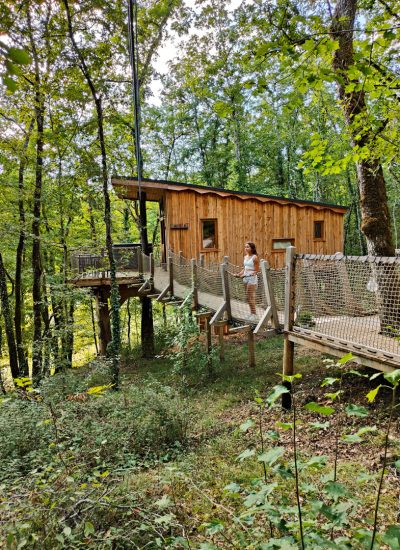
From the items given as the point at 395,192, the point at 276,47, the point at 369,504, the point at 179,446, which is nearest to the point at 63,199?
the point at 179,446

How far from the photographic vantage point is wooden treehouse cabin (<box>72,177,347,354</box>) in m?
10.8

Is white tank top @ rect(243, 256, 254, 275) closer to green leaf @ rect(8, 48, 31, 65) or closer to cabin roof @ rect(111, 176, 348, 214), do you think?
cabin roof @ rect(111, 176, 348, 214)

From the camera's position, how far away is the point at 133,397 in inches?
240

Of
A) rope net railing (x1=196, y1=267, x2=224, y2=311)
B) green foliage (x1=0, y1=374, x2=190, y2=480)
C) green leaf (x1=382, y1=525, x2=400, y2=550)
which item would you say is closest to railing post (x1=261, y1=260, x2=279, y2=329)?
rope net railing (x1=196, y1=267, x2=224, y2=311)

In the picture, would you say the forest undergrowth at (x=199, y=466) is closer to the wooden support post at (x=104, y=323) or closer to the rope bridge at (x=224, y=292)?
the rope bridge at (x=224, y=292)

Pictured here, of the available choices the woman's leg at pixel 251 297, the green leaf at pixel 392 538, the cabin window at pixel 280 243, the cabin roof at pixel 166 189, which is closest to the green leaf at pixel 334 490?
the green leaf at pixel 392 538

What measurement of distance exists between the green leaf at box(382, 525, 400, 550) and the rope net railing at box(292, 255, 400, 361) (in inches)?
110

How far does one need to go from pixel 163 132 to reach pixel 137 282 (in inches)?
541

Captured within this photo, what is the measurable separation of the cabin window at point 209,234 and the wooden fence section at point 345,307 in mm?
7741

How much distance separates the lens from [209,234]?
42.1 feet

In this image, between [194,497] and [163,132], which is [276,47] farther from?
[163,132]

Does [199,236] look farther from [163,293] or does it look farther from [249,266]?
[249,266]

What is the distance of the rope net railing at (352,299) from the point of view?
4031 millimetres

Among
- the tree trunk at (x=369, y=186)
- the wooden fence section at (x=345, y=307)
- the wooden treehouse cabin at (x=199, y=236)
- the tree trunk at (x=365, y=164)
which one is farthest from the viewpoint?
the wooden treehouse cabin at (x=199, y=236)
